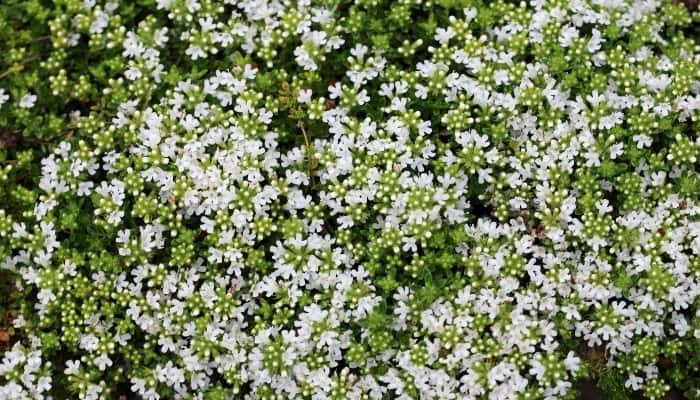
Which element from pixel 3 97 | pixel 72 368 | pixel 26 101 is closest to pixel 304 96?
pixel 26 101

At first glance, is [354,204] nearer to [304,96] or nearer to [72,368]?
[304,96]

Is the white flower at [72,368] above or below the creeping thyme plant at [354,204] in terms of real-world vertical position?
below

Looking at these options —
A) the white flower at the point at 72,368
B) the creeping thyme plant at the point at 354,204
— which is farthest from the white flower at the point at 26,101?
the white flower at the point at 72,368

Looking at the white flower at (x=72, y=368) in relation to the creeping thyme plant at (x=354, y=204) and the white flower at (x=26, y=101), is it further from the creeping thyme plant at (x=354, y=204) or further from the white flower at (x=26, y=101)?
the white flower at (x=26, y=101)

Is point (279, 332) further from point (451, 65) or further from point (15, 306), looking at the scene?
point (451, 65)

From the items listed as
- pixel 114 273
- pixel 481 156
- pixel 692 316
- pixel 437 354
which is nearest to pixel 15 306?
pixel 114 273

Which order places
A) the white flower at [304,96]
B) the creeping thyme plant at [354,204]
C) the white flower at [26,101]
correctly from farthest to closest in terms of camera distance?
the white flower at [26,101] < the white flower at [304,96] < the creeping thyme plant at [354,204]

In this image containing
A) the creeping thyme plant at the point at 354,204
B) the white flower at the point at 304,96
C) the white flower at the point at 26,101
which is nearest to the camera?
the creeping thyme plant at the point at 354,204

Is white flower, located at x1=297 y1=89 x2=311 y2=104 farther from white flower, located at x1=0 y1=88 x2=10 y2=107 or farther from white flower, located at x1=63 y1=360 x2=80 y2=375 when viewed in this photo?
white flower, located at x1=63 y1=360 x2=80 y2=375

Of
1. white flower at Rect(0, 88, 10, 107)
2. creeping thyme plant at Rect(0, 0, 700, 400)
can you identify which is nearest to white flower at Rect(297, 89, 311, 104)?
creeping thyme plant at Rect(0, 0, 700, 400)
